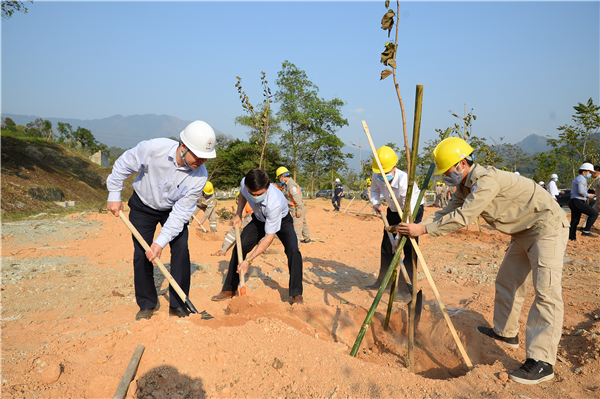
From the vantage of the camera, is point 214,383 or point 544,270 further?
point 544,270

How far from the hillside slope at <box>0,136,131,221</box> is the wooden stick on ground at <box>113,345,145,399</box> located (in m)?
10.2

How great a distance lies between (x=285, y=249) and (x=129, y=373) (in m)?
2.16

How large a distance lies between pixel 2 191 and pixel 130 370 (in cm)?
1241

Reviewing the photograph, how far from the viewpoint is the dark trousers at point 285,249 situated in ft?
13.0

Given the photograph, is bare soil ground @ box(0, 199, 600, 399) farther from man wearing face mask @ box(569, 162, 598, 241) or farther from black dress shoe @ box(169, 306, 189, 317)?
man wearing face mask @ box(569, 162, 598, 241)

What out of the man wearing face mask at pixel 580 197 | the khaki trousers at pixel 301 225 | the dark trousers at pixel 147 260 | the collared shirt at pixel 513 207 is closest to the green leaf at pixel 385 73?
the collared shirt at pixel 513 207

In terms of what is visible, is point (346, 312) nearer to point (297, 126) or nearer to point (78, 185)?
point (78, 185)

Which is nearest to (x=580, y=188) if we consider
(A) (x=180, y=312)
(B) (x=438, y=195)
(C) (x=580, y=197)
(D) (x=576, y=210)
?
(C) (x=580, y=197)

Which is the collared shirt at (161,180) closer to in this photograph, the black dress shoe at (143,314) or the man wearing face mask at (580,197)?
the black dress shoe at (143,314)

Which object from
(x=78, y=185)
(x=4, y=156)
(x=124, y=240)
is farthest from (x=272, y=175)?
(x=124, y=240)

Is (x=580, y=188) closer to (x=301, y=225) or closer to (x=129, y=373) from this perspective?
(x=301, y=225)

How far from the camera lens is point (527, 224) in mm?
2689

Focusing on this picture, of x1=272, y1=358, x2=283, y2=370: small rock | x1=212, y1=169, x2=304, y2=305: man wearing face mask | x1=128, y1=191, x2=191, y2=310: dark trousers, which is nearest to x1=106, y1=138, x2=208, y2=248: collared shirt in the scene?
x1=128, y1=191, x2=191, y2=310: dark trousers

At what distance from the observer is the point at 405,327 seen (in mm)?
3602
